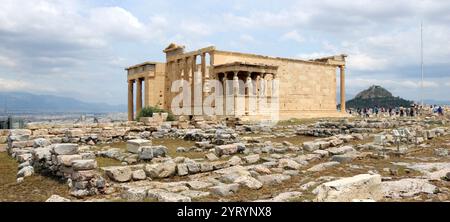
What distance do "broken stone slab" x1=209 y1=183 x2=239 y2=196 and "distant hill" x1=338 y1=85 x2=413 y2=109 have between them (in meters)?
106

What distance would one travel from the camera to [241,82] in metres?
38.4

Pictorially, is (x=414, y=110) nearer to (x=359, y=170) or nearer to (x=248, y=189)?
(x=359, y=170)

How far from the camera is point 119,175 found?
9578mm

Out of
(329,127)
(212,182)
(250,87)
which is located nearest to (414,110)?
(250,87)

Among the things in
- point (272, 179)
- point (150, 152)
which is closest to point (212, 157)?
point (150, 152)

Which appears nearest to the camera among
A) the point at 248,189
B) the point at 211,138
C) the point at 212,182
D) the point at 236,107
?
the point at 248,189

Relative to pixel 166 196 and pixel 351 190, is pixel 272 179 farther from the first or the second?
pixel 166 196

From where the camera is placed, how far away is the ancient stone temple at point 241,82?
1436 inches

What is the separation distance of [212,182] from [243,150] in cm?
565

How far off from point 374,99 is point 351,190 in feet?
402

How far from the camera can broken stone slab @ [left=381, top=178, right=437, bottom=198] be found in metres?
7.33

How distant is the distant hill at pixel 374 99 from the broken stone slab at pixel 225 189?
105565mm

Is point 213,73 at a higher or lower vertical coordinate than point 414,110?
higher
